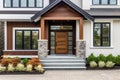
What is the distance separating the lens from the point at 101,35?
77.0 feet

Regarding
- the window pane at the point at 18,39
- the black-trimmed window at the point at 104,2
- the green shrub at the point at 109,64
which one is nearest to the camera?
the green shrub at the point at 109,64

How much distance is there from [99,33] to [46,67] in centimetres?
561

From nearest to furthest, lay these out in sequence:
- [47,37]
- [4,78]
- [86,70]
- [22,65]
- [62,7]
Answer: [4,78], [22,65], [86,70], [62,7], [47,37]

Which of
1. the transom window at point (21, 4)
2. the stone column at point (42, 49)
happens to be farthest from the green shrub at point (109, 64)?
the transom window at point (21, 4)

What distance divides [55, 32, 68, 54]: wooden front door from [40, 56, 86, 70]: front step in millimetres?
3544

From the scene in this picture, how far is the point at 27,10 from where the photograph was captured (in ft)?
80.1

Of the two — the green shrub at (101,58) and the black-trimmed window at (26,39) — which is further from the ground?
the black-trimmed window at (26,39)

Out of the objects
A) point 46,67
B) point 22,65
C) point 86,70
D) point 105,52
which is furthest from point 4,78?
point 105,52

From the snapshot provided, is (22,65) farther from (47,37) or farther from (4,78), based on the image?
(47,37)

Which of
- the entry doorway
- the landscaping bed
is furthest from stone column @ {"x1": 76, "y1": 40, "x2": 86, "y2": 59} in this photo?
the landscaping bed

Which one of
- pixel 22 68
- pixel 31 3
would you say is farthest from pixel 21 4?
pixel 22 68

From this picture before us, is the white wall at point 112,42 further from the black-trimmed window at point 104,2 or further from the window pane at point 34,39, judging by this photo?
the window pane at point 34,39

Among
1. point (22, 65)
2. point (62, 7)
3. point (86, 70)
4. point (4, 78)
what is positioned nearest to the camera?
point (4, 78)

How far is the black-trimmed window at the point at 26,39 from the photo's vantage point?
25.0 metres
